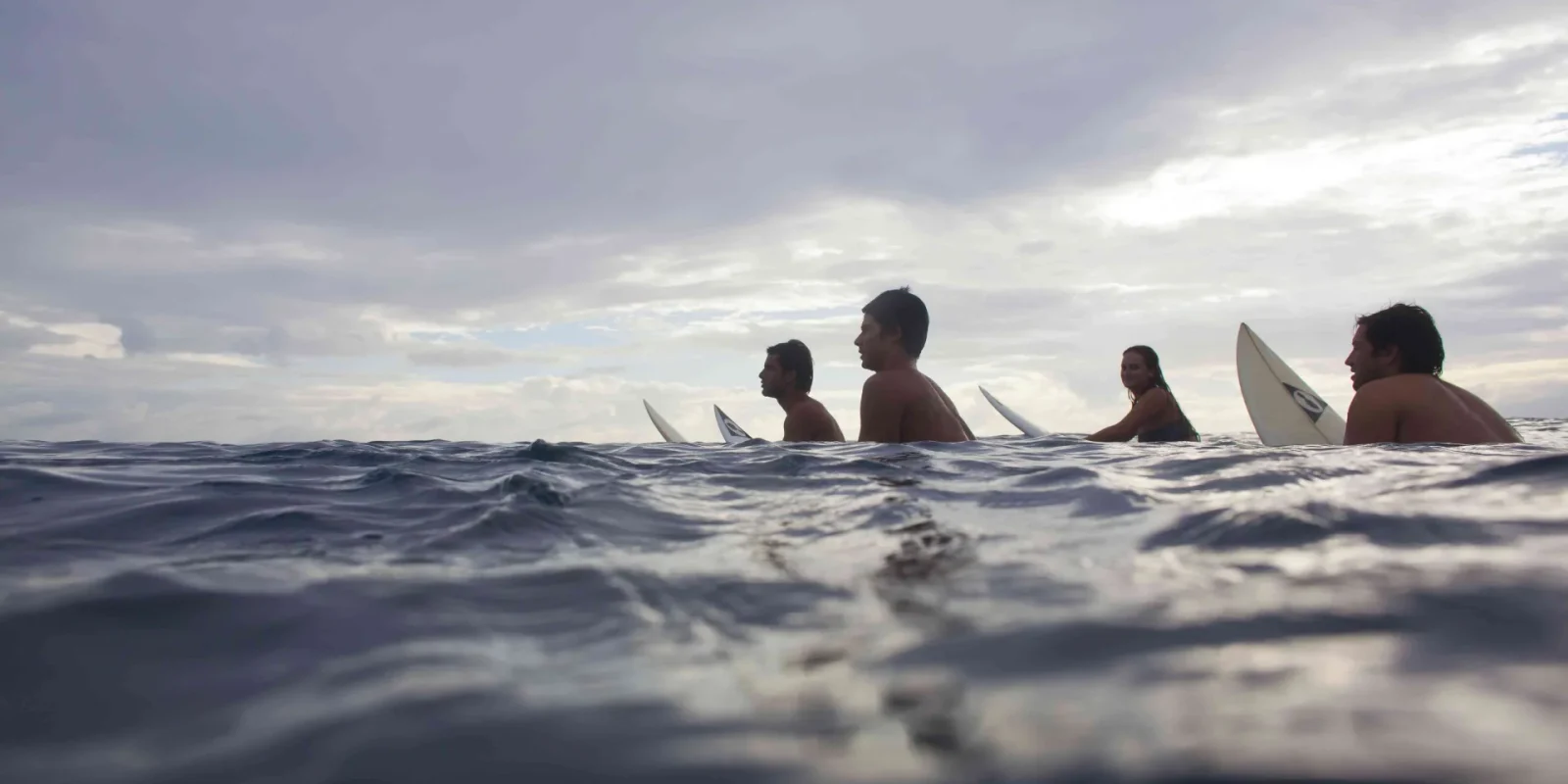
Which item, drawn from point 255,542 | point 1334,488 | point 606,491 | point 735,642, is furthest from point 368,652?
point 1334,488

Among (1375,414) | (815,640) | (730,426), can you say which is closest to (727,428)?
(730,426)

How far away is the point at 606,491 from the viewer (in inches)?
175

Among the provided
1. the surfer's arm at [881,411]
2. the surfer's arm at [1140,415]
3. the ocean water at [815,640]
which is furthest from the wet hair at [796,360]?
the ocean water at [815,640]

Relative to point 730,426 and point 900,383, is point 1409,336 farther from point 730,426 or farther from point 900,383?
point 730,426

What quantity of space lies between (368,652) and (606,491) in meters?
2.54

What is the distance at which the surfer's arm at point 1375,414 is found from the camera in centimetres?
574

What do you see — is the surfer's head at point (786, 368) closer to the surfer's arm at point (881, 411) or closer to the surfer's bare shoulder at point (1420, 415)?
the surfer's arm at point (881, 411)

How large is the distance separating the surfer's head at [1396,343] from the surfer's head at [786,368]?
4.34m

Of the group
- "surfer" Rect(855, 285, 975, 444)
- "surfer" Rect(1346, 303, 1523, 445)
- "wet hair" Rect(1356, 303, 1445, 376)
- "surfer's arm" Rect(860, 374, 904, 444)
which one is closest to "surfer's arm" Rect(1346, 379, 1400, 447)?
"surfer" Rect(1346, 303, 1523, 445)

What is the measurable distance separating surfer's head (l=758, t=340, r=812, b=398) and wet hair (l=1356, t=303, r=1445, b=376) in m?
4.44

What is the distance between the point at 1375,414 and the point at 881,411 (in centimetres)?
326

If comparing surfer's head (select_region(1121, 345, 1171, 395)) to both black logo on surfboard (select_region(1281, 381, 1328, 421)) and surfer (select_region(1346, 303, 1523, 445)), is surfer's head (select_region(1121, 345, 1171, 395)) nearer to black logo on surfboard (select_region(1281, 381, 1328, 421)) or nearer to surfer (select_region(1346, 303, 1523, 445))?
black logo on surfboard (select_region(1281, 381, 1328, 421))

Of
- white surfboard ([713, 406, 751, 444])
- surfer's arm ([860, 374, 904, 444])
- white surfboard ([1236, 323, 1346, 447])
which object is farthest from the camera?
white surfboard ([713, 406, 751, 444])

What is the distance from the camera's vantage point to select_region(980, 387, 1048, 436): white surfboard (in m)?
12.5
